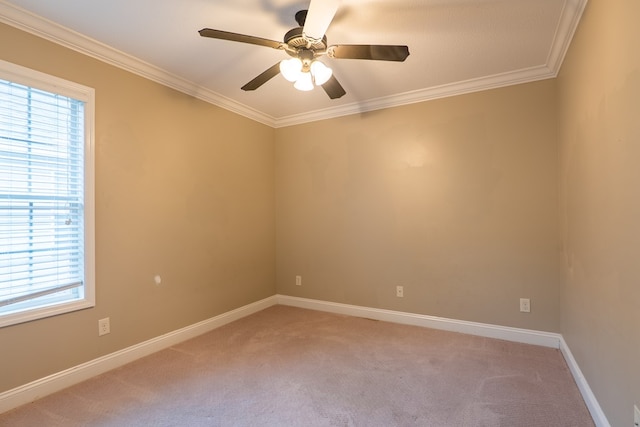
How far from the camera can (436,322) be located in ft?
10.8

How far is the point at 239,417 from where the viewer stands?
1.89m

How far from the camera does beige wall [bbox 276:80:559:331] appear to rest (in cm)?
288

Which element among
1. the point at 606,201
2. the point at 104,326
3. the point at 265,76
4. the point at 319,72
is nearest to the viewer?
the point at 606,201

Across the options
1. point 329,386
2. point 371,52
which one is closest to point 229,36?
point 371,52

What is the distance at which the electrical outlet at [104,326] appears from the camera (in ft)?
7.93

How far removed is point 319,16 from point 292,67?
407 millimetres

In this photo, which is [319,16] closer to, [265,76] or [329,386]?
[265,76]

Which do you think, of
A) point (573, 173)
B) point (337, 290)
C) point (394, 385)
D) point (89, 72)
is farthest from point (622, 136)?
point (89, 72)

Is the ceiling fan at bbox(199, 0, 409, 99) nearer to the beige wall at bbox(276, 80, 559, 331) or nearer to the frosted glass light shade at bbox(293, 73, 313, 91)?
the frosted glass light shade at bbox(293, 73, 313, 91)

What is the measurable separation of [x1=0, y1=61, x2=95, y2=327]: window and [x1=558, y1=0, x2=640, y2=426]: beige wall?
3152mm

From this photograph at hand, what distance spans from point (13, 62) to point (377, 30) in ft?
7.73

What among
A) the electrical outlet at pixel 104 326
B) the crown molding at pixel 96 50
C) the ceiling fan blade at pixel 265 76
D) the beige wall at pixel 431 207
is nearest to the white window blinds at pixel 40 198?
the electrical outlet at pixel 104 326

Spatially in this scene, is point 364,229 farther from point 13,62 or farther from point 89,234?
point 13,62

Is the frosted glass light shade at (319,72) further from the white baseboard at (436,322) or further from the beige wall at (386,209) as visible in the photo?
the white baseboard at (436,322)
